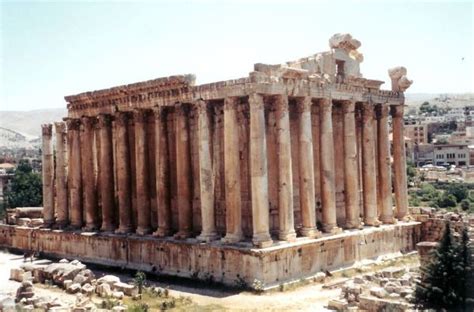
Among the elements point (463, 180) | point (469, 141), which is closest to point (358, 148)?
point (463, 180)

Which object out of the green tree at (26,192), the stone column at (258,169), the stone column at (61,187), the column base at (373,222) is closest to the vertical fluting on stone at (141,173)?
the stone column at (61,187)

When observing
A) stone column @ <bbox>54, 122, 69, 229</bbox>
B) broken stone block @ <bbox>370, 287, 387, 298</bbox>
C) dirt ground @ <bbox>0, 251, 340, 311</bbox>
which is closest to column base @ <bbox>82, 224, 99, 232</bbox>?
stone column @ <bbox>54, 122, 69, 229</bbox>

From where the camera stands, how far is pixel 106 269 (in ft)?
89.8

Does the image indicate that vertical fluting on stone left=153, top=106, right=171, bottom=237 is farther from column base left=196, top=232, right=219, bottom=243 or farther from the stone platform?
column base left=196, top=232, right=219, bottom=243

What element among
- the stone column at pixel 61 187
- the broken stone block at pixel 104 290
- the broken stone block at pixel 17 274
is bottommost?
the broken stone block at pixel 17 274

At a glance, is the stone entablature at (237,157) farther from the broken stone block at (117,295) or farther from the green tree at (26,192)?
the green tree at (26,192)

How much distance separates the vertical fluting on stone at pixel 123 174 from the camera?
93.9 ft

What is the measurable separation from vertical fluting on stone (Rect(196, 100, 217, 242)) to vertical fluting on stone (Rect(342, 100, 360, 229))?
268 inches

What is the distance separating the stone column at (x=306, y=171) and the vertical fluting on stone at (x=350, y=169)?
3.11m

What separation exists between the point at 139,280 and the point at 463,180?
58963 millimetres

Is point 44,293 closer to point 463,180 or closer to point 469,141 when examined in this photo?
point 463,180

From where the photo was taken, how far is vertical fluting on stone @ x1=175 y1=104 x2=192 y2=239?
1014 inches

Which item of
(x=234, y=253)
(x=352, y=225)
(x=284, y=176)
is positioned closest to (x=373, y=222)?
(x=352, y=225)

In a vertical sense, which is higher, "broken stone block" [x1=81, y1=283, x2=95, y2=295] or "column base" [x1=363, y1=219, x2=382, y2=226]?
"column base" [x1=363, y1=219, x2=382, y2=226]
